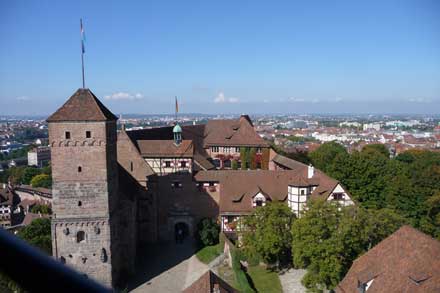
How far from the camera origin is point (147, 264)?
32688mm

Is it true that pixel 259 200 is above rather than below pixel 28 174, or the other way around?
above

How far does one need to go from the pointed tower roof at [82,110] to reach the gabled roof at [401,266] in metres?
18.5

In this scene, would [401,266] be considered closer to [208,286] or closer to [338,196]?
[208,286]

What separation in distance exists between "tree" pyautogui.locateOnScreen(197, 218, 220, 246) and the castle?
3.45 ft

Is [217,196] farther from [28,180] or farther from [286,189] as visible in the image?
[28,180]

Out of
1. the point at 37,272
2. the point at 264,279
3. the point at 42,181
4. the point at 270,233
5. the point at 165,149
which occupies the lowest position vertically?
the point at 42,181

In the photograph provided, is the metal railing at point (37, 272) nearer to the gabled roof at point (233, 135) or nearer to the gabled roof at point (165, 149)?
the gabled roof at point (165, 149)

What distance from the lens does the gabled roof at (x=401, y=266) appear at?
712 inches

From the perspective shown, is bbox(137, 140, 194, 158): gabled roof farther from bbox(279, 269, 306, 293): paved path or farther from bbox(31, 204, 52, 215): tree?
bbox(31, 204, 52, 215): tree

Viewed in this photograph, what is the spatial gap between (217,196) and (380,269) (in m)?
19.5

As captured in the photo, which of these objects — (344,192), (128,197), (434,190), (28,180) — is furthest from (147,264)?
(28,180)

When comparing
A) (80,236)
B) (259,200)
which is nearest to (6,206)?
(80,236)

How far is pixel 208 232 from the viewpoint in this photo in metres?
34.9

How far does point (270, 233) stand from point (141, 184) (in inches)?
544
